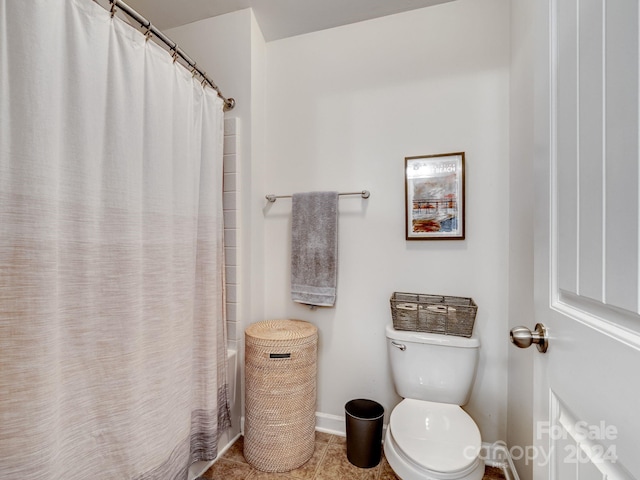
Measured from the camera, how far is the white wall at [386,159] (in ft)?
4.92

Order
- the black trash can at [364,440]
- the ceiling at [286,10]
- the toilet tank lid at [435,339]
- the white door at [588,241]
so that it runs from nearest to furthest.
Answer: the white door at [588,241] < the toilet tank lid at [435,339] < the black trash can at [364,440] < the ceiling at [286,10]

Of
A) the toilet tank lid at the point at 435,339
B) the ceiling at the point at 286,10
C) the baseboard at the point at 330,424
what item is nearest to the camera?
the toilet tank lid at the point at 435,339

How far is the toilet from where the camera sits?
42.3 inches

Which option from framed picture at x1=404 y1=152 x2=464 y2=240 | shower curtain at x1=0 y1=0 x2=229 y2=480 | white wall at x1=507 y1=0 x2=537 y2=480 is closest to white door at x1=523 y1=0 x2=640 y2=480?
white wall at x1=507 y1=0 x2=537 y2=480

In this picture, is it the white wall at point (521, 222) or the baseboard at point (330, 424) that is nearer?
the white wall at point (521, 222)

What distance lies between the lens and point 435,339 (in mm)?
1378

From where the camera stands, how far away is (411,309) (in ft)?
4.79

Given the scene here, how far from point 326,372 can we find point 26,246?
1.49m

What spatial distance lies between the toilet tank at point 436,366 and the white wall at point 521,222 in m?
0.20

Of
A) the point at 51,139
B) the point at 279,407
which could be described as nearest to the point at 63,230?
the point at 51,139

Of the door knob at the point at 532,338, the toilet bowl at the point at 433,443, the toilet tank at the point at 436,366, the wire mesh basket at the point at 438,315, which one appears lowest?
the toilet bowl at the point at 433,443

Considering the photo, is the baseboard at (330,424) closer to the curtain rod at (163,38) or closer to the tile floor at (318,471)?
the tile floor at (318,471)

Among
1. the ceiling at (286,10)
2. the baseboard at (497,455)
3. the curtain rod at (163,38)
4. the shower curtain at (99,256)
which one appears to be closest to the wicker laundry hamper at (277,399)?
the shower curtain at (99,256)

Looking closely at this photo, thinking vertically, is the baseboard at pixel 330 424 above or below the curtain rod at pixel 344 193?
below
